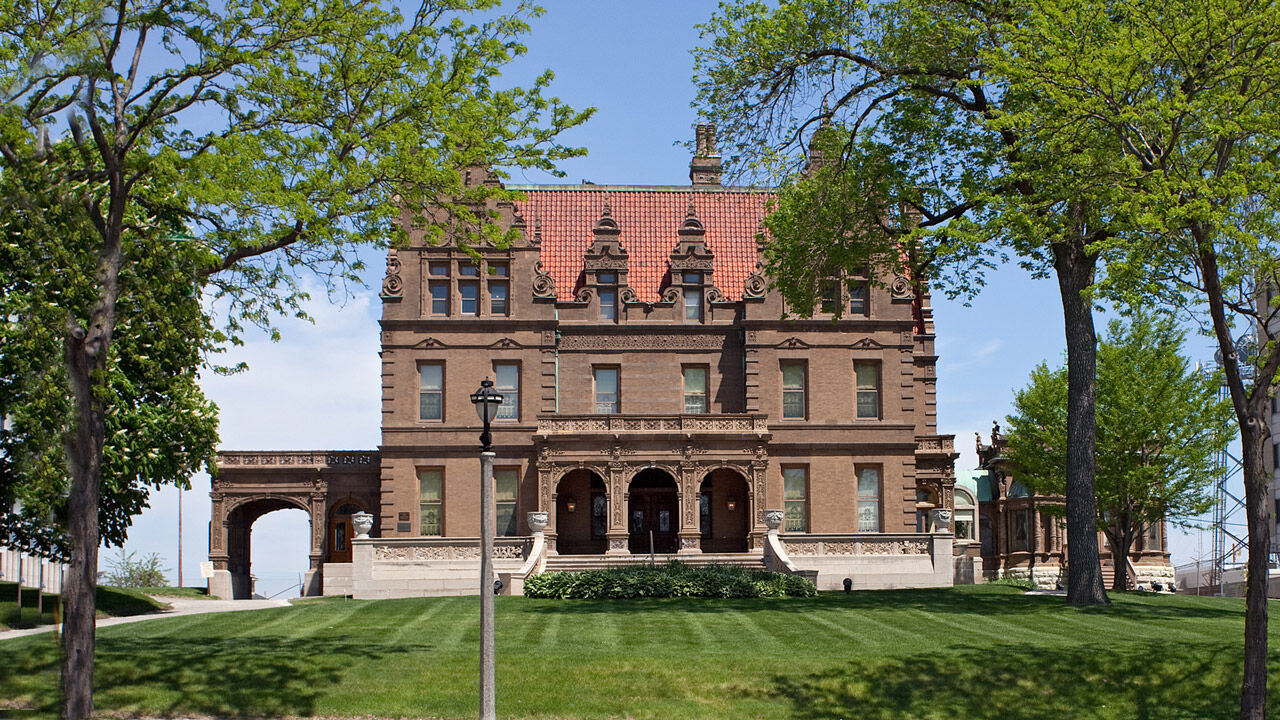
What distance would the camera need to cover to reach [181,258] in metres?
19.5

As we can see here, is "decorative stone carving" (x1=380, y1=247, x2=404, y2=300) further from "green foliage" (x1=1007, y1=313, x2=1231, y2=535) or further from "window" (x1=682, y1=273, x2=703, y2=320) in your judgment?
"green foliage" (x1=1007, y1=313, x2=1231, y2=535)

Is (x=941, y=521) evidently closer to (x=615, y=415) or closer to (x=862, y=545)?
(x=862, y=545)

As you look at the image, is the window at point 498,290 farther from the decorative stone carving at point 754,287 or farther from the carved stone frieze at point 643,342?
the decorative stone carving at point 754,287

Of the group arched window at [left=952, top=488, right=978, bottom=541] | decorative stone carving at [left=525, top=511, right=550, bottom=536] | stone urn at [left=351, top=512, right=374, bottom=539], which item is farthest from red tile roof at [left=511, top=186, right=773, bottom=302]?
arched window at [left=952, top=488, right=978, bottom=541]

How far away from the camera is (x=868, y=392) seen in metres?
45.1

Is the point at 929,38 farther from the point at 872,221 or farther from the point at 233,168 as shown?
the point at 233,168

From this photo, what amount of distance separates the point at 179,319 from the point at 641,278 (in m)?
28.5

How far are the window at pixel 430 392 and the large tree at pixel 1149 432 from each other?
2075 cm

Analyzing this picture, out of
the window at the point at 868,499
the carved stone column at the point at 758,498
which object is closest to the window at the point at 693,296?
the carved stone column at the point at 758,498

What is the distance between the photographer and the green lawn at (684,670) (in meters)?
18.9

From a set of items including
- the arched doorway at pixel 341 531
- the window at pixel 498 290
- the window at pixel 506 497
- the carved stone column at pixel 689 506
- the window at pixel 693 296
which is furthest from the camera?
the arched doorway at pixel 341 531

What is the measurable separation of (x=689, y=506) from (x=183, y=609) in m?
16.2

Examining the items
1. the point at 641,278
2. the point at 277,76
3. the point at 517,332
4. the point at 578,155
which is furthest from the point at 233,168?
the point at 641,278

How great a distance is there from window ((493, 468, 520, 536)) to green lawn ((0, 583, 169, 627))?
38.6 feet
